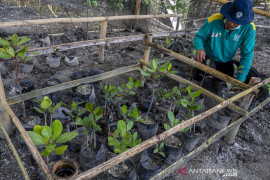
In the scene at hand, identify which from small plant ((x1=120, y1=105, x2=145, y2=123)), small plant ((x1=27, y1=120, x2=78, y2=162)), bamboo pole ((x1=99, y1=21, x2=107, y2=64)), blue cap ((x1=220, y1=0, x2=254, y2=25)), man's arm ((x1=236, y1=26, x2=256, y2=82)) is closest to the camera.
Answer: small plant ((x1=27, y1=120, x2=78, y2=162))

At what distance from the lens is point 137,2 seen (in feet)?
17.8

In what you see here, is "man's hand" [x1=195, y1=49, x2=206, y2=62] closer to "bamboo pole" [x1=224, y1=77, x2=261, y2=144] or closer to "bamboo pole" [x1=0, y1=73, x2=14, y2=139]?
"bamboo pole" [x1=224, y1=77, x2=261, y2=144]

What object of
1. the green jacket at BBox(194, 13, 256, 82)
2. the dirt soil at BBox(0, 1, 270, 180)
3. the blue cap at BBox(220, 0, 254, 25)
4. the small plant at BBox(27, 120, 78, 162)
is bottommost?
the dirt soil at BBox(0, 1, 270, 180)

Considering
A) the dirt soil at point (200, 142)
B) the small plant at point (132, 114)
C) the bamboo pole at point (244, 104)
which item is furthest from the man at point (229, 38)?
the small plant at point (132, 114)

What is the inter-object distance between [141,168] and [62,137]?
0.94m

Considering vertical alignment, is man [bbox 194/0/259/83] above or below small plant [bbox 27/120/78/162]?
above

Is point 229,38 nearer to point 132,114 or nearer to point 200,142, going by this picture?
point 200,142

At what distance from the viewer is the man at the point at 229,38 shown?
2453 mm

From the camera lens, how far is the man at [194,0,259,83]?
2453mm

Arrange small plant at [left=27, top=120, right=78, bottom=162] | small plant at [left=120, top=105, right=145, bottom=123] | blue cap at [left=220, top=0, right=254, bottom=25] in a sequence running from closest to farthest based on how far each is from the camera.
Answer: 1. small plant at [left=27, top=120, right=78, bottom=162]
2. small plant at [left=120, top=105, right=145, bottom=123]
3. blue cap at [left=220, top=0, right=254, bottom=25]

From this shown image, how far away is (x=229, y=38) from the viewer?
9.57ft

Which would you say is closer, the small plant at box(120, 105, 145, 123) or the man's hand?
the small plant at box(120, 105, 145, 123)

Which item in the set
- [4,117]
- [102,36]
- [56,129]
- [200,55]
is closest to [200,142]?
[200,55]

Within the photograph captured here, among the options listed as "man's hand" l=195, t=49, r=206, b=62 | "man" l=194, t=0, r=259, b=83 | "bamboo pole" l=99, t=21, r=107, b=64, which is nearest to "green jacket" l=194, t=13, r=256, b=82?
"man" l=194, t=0, r=259, b=83
